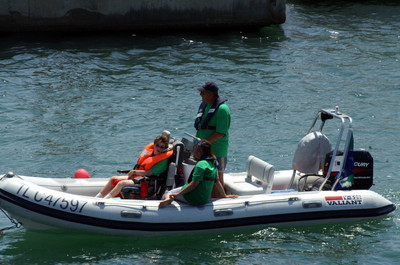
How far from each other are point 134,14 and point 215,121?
441 inches

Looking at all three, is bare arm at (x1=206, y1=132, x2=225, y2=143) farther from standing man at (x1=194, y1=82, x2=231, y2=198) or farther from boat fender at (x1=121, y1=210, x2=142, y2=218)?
boat fender at (x1=121, y1=210, x2=142, y2=218)

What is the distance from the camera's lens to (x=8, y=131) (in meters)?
12.3

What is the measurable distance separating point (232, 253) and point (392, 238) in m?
2.17

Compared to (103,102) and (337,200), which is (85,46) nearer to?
(103,102)

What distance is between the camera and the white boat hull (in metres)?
7.66

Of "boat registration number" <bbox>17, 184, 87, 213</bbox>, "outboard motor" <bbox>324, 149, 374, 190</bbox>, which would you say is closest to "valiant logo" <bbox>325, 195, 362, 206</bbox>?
"outboard motor" <bbox>324, 149, 374, 190</bbox>

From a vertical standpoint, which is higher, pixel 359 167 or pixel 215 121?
pixel 215 121

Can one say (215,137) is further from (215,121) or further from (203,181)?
(203,181)

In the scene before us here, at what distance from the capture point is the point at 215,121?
815 cm

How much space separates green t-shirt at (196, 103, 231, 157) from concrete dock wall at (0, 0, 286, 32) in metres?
11.0

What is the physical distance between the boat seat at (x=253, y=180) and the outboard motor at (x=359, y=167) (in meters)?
0.89

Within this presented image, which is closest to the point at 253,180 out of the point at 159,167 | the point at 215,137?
the point at 215,137

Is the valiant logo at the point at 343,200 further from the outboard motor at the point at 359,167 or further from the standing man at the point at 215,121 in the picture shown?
the standing man at the point at 215,121

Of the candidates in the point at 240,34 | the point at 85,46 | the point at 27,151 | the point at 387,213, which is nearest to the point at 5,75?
the point at 85,46
